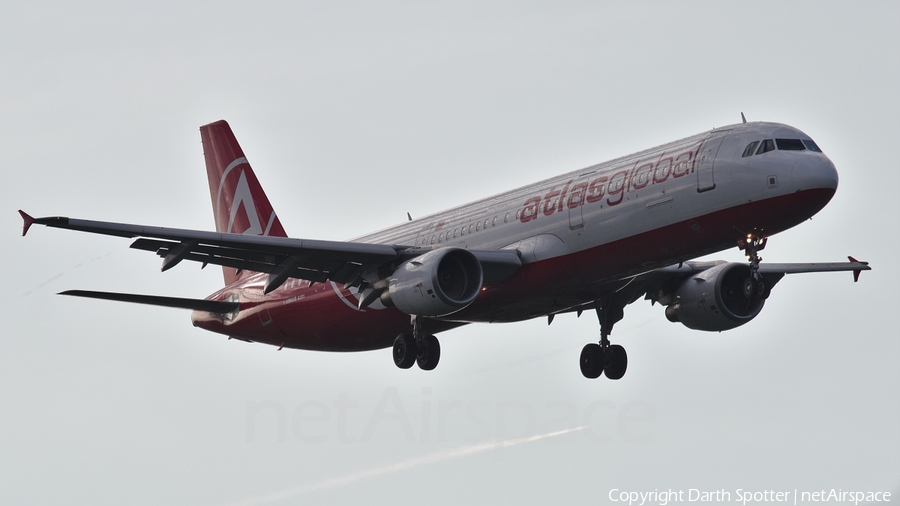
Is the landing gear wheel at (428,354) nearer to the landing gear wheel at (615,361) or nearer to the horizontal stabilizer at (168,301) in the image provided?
the landing gear wheel at (615,361)

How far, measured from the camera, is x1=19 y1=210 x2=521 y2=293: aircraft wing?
1486 inches

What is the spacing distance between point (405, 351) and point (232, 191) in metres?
15.4

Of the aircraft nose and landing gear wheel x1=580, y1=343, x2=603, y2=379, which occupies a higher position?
the aircraft nose

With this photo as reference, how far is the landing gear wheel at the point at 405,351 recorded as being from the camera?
42125mm

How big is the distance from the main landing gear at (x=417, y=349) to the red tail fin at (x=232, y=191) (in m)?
11.1

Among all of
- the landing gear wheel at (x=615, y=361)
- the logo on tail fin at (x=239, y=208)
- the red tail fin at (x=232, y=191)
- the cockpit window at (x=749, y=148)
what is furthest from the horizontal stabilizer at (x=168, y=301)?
the cockpit window at (x=749, y=148)

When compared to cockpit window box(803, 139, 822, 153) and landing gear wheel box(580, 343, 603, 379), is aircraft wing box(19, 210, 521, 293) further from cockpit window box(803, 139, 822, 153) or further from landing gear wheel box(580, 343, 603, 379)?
cockpit window box(803, 139, 822, 153)

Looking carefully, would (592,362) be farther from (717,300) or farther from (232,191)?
(232,191)

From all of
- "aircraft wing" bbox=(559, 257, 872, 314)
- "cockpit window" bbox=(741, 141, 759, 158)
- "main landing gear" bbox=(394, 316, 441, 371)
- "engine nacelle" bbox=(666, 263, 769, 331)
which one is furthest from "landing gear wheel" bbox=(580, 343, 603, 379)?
"cockpit window" bbox=(741, 141, 759, 158)

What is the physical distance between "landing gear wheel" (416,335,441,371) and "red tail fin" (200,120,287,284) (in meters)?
11.6

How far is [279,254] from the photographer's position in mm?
40438

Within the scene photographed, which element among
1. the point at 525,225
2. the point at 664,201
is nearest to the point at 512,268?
the point at 525,225

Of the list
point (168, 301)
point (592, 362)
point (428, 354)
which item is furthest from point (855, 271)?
point (168, 301)

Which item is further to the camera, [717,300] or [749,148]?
[717,300]
